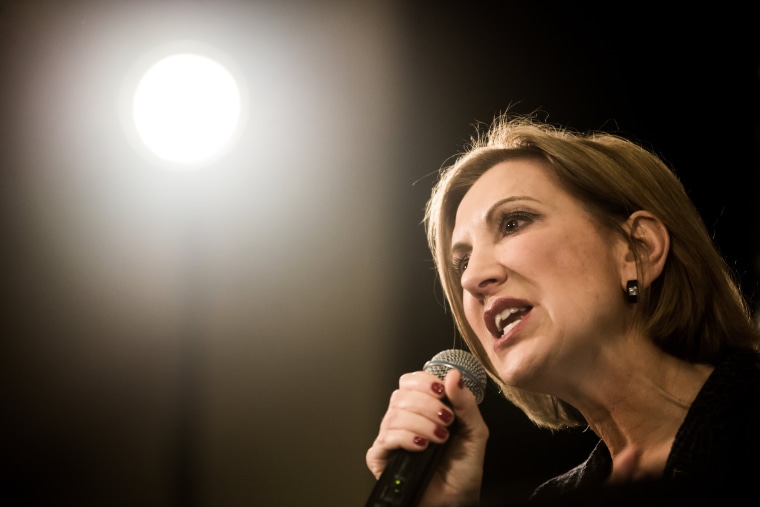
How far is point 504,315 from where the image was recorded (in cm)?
152

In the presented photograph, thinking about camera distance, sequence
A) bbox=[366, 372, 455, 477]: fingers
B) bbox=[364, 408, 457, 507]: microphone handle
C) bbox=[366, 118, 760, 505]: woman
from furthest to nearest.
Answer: bbox=[366, 118, 760, 505]: woman
bbox=[366, 372, 455, 477]: fingers
bbox=[364, 408, 457, 507]: microphone handle

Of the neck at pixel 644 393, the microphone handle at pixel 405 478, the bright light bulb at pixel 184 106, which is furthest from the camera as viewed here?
the bright light bulb at pixel 184 106

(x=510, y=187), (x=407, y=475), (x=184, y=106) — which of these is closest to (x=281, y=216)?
(x=184, y=106)

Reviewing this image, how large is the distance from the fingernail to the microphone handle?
40mm

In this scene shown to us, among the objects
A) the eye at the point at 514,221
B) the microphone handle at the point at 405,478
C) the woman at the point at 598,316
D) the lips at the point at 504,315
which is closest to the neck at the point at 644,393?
the woman at the point at 598,316

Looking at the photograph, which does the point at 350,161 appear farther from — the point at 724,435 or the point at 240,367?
the point at 724,435

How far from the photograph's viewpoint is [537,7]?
2053mm

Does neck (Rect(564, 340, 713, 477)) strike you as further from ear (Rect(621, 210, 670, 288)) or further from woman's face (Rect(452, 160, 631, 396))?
ear (Rect(621, 210, 670, 288))

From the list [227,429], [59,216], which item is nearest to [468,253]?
[227,429]

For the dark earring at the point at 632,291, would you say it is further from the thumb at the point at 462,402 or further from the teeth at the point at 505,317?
the thumb at the point at 462,402

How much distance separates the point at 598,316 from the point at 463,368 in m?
0.33

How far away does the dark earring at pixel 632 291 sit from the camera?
5.04 ft

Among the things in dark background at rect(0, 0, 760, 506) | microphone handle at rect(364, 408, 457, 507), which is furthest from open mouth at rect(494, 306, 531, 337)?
dark background at rect(0, 0, 760, 506)

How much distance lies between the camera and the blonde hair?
156 cm
